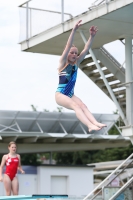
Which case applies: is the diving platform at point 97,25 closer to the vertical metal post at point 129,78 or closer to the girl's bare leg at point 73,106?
the vertical metal post at point 129,78

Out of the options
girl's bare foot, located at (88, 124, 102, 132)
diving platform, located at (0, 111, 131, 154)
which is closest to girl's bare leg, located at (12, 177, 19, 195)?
girl's bare foot, located at (88, 124, 102, 132)

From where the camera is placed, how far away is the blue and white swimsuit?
34.6ft

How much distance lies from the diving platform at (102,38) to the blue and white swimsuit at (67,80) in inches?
304

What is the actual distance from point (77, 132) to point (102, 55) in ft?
43.4

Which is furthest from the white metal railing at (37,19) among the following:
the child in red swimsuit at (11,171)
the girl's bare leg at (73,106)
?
the girl's bare leg at (73,106)

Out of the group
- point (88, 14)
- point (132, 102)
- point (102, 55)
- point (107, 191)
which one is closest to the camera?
point (107, 191)

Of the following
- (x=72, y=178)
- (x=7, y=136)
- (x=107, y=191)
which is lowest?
(x=107, y=191)

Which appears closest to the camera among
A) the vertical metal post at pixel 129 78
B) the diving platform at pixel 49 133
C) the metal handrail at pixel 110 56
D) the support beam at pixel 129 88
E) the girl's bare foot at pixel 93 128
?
the girl's bare foot at pixel 93 128

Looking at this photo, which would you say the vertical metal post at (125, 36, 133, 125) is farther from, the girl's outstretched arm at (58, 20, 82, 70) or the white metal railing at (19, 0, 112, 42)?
the girl's outstretched arm at (58, 20, 82, 70)

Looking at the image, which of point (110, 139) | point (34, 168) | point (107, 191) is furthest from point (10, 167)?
point (110, 139)

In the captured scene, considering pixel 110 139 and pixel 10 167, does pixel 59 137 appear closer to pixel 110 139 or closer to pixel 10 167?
pixel 110 139

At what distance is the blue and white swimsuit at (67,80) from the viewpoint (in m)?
10.5

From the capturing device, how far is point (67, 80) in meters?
10.6

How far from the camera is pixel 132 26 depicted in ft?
65.4
